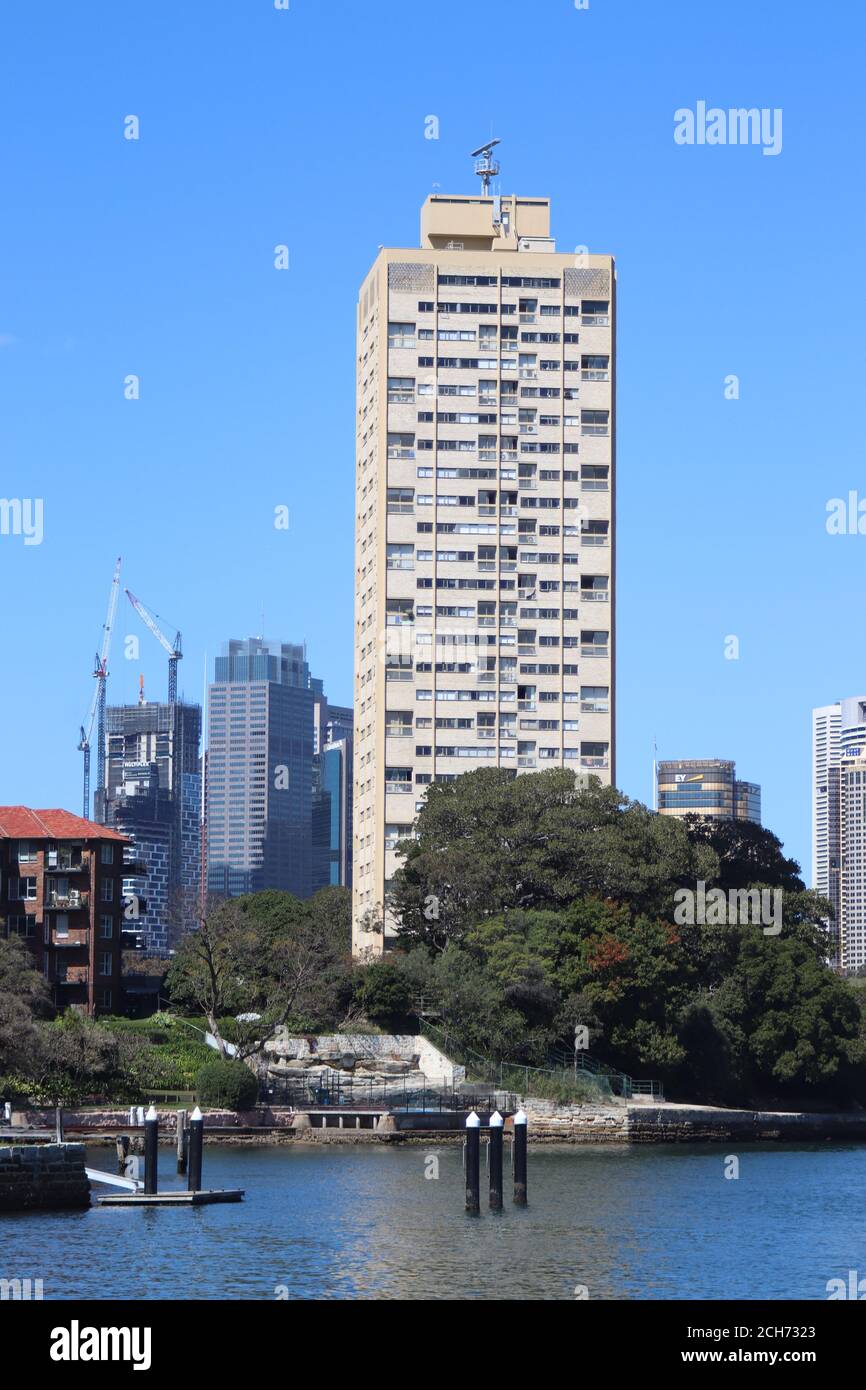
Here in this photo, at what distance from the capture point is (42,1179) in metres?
55.0

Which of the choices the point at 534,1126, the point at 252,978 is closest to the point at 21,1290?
the point at 534,1126

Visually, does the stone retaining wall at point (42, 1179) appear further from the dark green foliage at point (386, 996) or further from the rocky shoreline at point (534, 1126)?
the dark green foliage at point (386, 996)

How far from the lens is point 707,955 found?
111250 millimetres

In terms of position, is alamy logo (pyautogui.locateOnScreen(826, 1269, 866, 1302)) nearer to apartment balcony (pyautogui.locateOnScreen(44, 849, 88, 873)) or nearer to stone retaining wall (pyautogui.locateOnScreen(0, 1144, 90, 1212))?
stone retaining wall (pyautogui.locateOnScreen(0, 1144, 90, 1212))

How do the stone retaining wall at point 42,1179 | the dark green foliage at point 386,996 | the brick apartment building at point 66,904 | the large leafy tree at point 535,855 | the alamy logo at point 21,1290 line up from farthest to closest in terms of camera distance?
the brick apartment building at point 66,904 < the large leafy tree at point 535,855 < the dark green foliage at point 386,996 < the stone retaining wall at point 42,1179 < the alamy logo at point 21,1290

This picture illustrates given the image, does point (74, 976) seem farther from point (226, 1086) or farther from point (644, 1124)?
point (644, 1124)

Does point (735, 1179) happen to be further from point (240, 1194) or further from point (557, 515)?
point (557, 515)

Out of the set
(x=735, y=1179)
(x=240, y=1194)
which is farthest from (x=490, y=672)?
(x=240, y=1194)

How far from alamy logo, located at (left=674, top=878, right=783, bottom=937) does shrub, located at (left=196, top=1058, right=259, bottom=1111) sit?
28248 millimetres

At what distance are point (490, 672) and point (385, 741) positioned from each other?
8.61m
